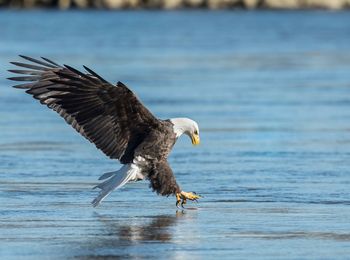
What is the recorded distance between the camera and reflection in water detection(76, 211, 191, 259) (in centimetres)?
821

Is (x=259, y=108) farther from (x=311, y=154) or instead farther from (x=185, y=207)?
(x=185, y=207)

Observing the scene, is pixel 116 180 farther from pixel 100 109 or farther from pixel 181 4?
pixel 181 4

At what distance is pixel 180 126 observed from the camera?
10148 millimetres

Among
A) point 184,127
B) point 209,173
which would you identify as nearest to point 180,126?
point 184,127

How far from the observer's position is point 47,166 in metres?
12.3

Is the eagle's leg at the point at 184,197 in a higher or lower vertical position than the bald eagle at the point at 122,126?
lower

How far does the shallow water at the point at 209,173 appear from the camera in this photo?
851 centimetres

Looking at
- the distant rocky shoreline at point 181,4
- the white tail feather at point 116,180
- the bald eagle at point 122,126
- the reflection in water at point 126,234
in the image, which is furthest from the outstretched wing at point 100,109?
the distant rocky shoreline at point 181,4

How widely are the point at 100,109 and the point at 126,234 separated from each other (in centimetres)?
153

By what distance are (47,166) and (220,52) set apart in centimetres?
2034

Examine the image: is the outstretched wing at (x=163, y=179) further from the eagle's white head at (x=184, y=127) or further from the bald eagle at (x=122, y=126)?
the eagle's white head at (x=184, y=127)

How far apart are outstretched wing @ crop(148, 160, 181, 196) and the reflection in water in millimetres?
181

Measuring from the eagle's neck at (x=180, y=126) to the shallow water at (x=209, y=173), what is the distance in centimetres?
55

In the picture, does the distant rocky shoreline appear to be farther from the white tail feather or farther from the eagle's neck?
the white tail feather
